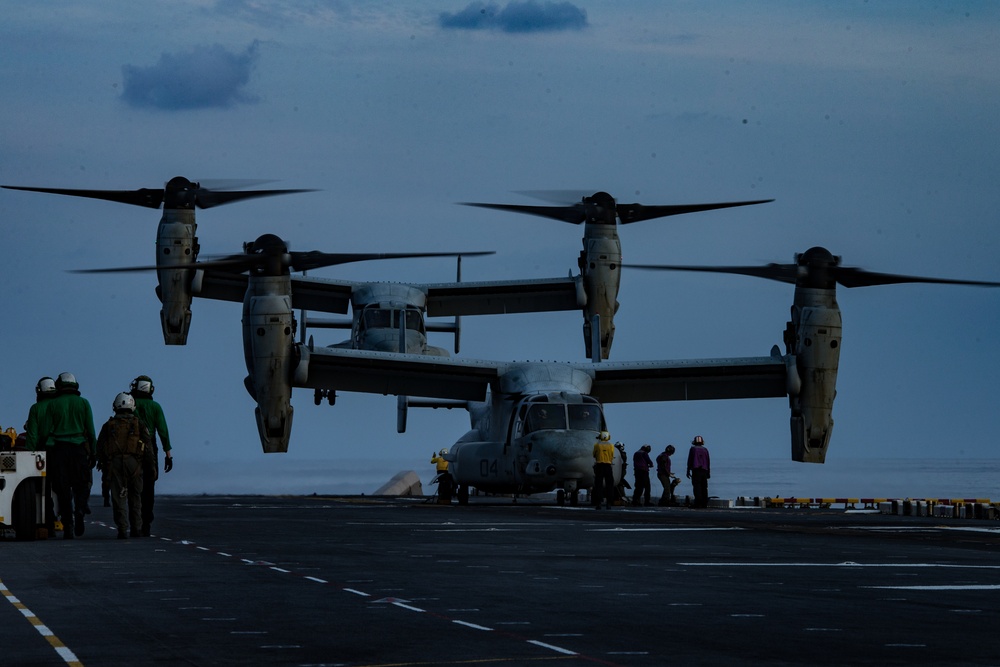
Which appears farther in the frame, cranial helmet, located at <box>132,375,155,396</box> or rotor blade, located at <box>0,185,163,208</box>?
rotor blade, located at <box>0,185,163,208</box>

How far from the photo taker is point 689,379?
42.9 m

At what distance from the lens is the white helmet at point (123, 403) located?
777 inches

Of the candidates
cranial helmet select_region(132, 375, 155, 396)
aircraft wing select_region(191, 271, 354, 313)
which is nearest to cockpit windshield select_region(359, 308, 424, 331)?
aircraft wing select_region(191, 271, 354, 313)

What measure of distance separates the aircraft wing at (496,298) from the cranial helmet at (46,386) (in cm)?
3479

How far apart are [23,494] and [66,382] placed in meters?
1.51

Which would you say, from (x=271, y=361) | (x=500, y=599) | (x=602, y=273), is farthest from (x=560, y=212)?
(x=500, y=599)

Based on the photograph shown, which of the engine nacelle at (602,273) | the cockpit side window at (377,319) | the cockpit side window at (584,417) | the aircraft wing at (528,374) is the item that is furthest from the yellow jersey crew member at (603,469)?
the cockpit side window at (377,319)

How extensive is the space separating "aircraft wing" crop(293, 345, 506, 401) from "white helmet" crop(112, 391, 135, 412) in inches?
783

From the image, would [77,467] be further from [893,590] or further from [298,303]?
[298,303]

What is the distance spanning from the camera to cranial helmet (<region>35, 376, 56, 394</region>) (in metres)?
19.9

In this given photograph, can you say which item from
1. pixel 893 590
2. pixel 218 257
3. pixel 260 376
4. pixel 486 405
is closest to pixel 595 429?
pixel 486 405

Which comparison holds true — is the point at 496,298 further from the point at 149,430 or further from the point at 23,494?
the point at 23,494

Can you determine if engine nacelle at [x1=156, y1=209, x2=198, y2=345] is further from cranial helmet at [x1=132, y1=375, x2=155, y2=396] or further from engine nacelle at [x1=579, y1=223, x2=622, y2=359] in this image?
cranial helmet at [x1=132, y1=375, x2=155, y2=396]

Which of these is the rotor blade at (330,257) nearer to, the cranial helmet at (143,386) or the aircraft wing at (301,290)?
the aircraft wing at (301,290)
